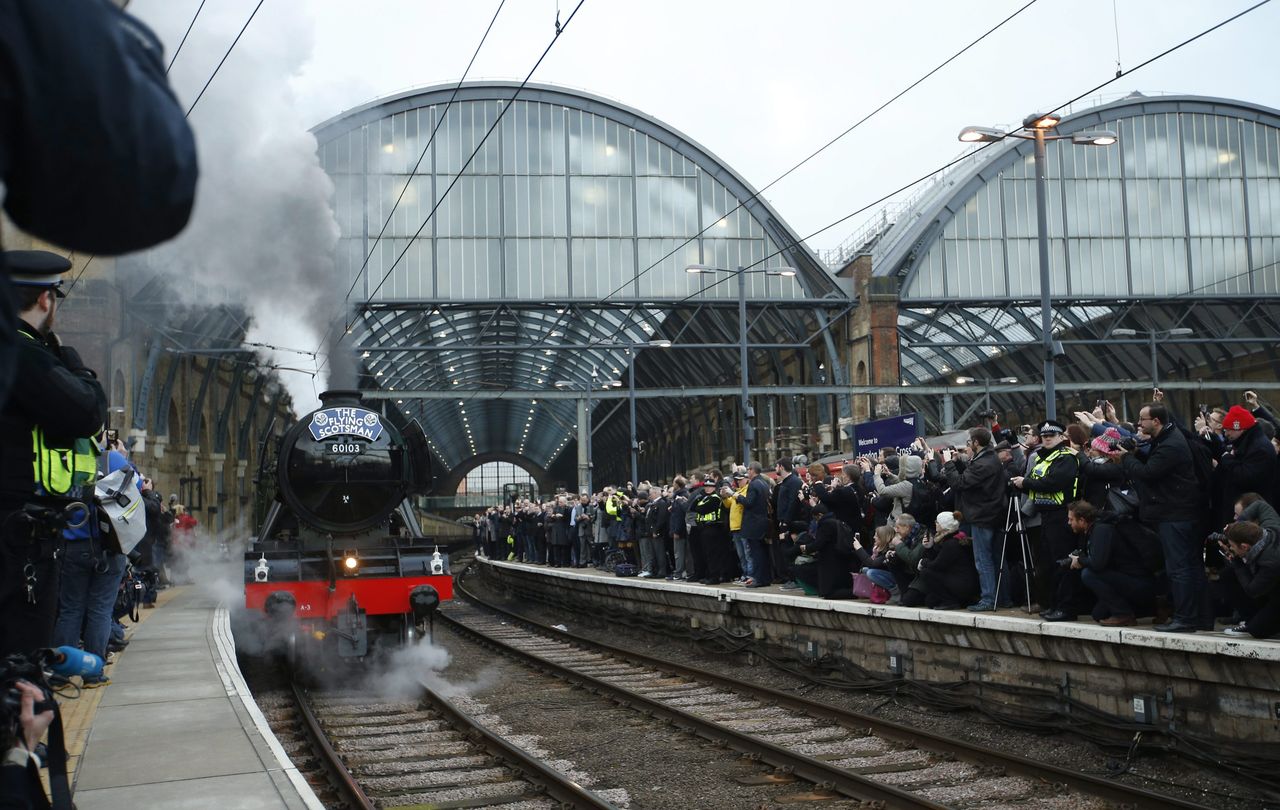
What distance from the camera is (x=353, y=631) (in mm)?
11602

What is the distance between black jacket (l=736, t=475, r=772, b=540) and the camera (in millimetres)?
14141

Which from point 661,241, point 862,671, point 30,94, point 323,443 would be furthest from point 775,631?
point 661,241

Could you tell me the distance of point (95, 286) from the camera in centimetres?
1534

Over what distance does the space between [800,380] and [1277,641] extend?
99.5ft

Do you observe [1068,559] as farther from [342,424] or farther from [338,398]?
[338,398]

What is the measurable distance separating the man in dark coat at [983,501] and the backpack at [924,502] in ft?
3.76

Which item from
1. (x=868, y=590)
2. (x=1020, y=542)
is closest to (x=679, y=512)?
(x=868, y=590)

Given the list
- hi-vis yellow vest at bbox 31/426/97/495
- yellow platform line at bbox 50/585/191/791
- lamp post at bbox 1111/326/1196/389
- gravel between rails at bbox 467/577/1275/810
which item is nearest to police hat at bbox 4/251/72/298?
hi-vis yellow vest at bbox 31/426/97/495

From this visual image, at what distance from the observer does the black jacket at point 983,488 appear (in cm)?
961

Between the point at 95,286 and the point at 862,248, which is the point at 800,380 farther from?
the point at 95,286

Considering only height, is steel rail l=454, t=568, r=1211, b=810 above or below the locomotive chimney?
below

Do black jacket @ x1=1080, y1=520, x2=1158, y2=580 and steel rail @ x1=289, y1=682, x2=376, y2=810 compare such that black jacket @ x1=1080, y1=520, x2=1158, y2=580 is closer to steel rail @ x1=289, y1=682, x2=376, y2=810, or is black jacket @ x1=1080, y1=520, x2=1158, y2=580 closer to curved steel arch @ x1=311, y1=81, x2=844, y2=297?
steel rail @ x1=289, y1=682, x2=376, y2=810

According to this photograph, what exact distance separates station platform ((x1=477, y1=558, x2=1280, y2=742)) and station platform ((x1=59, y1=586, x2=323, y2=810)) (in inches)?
209

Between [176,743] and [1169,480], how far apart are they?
21.7 feet
